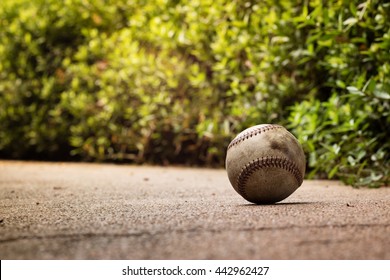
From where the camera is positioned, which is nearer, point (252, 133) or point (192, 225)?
point (192, 225)

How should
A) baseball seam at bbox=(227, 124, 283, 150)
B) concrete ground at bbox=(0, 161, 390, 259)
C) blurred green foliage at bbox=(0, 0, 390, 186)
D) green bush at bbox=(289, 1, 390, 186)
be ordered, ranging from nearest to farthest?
concrete ground at bbox=(0, 161, 390, 259) < baseball seam at bbox=(227, 124, 283, 150) < green bush at bbox=(289, 1, 390, 186) < blurred green foliage at bbox=(0, 0, 390, 186)

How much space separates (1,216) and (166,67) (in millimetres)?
5346

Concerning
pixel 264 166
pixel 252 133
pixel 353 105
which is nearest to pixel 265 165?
pixel 264 166

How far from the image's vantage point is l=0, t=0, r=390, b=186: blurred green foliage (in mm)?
4992

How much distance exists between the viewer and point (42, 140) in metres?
9.23

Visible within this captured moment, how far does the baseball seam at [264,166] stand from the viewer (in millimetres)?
3225

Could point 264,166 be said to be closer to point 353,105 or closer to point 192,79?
point 353,105

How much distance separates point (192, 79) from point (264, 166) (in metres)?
4.33

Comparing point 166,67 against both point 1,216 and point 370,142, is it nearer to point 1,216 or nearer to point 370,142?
point 370,142

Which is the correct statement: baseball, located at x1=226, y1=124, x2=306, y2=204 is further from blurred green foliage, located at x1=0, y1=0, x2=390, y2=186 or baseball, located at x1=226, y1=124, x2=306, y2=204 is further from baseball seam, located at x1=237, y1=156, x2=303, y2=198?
blurred green foliage, located at x1=0, y1=0, x2=390, y2=186

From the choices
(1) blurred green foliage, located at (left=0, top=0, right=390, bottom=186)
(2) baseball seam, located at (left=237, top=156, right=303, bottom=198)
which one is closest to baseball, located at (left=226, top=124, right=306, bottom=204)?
(2) baseball seam, located at (left=237, top=156, right=303, bottom=198)

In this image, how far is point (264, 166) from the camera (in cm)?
323

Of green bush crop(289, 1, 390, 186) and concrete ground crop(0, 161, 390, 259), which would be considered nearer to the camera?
concrete ground crop(0, 161, 390, 259)

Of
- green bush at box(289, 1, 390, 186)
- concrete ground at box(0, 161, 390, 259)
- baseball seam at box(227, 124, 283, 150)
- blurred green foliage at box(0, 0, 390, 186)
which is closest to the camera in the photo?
concrete ground at box(0, 161, 390, 259)
